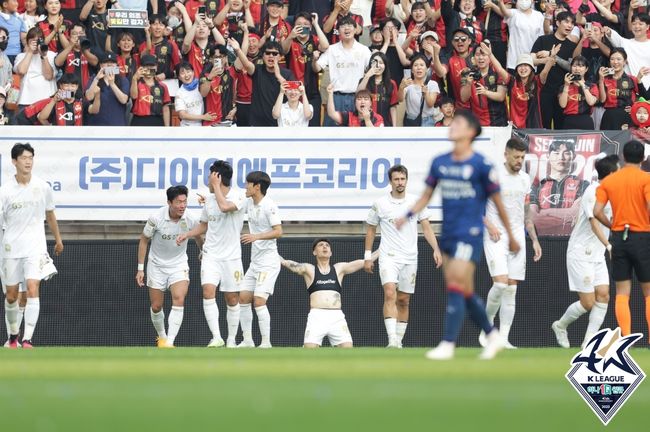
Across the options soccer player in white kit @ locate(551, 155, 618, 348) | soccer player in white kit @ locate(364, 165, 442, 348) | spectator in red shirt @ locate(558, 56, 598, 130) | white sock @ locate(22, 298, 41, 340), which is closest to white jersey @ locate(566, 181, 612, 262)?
soccer player in white kit @ locate(551, 155, 618, 348)

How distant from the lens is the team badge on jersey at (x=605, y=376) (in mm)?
9211

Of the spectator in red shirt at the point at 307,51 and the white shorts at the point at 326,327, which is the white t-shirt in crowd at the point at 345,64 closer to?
the spectator in red shirt at the point at 307,51

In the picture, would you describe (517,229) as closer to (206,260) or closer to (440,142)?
(440,142)

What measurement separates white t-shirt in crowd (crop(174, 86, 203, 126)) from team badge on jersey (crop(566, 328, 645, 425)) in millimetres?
9921

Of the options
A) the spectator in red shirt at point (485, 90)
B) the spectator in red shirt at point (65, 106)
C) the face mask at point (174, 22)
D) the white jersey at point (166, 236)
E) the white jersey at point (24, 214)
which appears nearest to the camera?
the white jersey at point (24, 214)

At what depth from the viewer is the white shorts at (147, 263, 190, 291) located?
698 inches

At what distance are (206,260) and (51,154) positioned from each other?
3408 millimetres

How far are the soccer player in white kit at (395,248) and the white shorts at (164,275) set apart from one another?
2.61m

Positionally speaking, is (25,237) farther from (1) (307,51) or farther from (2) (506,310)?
(1) (307,51)

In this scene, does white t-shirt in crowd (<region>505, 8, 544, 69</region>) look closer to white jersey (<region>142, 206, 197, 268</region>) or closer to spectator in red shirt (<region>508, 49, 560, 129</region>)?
spectator in red shirt (<region>508, 49, 560, 129</region>)

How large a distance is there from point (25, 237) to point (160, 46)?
593 centimetres

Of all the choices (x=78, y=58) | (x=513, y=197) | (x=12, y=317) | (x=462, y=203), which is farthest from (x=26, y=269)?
(x=462, y=203)

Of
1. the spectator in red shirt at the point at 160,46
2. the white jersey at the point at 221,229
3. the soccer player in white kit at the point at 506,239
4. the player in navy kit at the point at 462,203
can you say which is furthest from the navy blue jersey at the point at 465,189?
the spectator in red shirt at the point at 160,46

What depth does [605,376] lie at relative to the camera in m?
10.6
